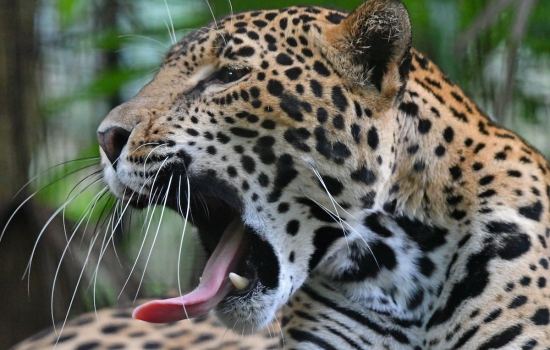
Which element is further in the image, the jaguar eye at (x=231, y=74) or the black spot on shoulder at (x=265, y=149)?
the jaguar eye at (x=231, y=74)

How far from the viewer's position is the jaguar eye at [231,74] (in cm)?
328

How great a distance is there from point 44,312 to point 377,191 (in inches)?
125

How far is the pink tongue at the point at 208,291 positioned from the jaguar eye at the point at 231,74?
58cm

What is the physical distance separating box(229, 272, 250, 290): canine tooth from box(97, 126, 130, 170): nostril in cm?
61

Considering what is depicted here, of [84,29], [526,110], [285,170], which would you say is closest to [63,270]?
[84,29]

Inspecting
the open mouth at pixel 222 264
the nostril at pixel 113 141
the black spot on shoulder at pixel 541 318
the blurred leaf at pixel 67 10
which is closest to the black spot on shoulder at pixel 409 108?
the open mouth at pixel 222 264

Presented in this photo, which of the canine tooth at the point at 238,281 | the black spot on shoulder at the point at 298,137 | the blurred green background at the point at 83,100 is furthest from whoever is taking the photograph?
the blurred green background at the point at 83,100

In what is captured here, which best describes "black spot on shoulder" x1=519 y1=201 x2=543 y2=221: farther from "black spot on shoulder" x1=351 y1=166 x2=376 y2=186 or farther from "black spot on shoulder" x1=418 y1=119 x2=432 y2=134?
"black spot on shoulder" x1=351 y1=166 x2=376 y2=186

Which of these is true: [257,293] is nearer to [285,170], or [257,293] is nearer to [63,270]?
[285,170]

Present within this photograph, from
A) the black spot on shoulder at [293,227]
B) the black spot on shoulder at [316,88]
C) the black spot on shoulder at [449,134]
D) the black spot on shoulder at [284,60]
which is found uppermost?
the black spot on shoulder at [284,60]

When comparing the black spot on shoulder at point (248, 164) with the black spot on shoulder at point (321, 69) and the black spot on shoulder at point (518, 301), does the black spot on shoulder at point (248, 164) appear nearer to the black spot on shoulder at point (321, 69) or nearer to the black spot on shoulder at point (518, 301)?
the black spot on shoulder at point (321, 69)

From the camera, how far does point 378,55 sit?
10.6ft

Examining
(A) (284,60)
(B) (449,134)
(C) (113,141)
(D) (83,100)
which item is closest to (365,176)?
(B) (449,134)

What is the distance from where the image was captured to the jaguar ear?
10.4 feet
